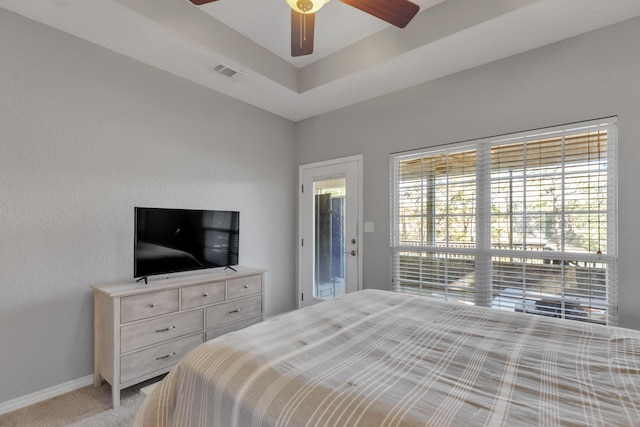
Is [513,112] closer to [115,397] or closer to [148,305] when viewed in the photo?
[148,305]

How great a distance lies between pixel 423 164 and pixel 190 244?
2.40 meters

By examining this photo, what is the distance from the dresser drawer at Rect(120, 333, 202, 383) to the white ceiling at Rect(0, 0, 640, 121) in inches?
93.9

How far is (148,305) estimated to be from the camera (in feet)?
7.32

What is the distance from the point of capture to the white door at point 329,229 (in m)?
3.54

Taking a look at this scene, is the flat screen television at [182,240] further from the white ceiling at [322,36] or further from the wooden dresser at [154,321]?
the white ceiling at [322,36]

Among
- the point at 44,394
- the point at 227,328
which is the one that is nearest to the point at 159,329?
the point at 227,328

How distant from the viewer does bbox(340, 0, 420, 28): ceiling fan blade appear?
1603 mm

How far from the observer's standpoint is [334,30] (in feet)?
8.66

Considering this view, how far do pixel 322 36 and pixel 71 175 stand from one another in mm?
2373

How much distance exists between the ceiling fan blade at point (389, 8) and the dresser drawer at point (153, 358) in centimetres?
263

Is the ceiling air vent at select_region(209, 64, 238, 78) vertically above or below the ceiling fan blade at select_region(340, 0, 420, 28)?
above

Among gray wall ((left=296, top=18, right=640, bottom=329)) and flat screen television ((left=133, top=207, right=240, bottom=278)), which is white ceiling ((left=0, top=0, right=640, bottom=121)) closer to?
gray wall ((left=296, top=18, right=640, bottom=329))

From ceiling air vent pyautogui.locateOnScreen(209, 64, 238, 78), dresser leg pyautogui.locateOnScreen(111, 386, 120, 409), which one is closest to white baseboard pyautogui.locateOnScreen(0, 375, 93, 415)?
dresser leg pyautogui.locateOnScreen(111, 386, 120, 409)

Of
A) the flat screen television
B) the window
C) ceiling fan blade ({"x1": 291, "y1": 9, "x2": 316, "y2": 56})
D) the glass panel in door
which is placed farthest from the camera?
the glass panel in door
